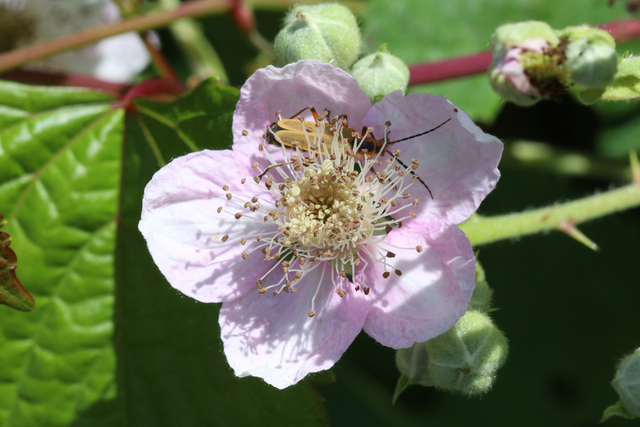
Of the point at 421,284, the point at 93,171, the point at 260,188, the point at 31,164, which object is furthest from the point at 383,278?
the point at 31,164

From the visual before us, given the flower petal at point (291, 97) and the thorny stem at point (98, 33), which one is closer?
the flower petal at point (291, 97)

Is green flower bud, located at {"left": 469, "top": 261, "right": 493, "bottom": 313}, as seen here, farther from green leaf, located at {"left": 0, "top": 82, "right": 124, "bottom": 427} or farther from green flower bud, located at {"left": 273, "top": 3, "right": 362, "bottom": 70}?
green leaf, located at {"left": 0, "top": 82, "right": 124, "bottom": 427}

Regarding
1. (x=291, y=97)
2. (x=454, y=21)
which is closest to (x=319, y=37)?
(x=291, y=97)

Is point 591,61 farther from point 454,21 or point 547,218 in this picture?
point 454,21

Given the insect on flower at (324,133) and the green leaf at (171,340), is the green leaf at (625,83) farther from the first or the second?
the green leaf at (171,340)

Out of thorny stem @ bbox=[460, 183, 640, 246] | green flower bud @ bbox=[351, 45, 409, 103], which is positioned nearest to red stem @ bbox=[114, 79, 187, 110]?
green flower bud @ bbox=[351, 45, 409, 103]

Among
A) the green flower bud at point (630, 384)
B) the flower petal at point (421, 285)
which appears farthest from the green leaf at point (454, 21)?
the green flower bud at point (630, 384)

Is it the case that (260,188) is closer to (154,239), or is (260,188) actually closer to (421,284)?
(154,239)
